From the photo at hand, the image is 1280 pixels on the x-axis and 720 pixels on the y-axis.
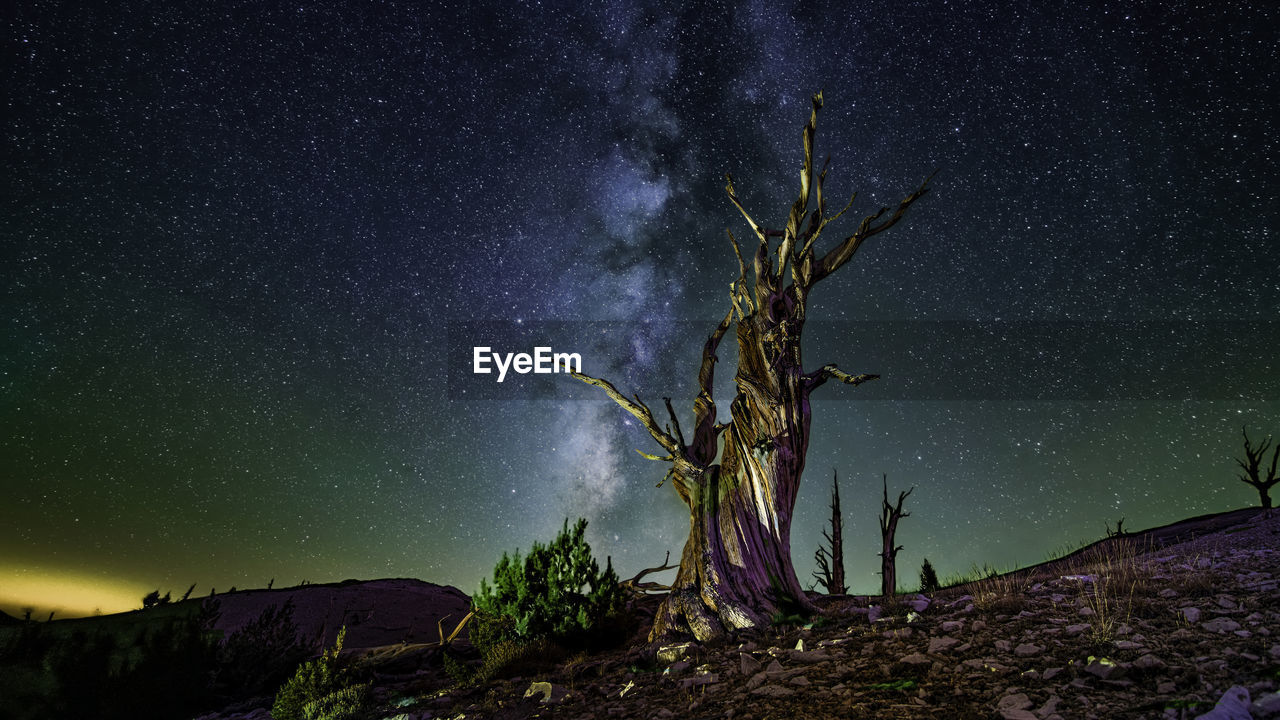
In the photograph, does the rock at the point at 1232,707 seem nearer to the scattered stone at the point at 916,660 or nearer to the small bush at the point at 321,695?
the scattered stone at the point at 916,660

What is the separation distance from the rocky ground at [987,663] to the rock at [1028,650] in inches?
0.5

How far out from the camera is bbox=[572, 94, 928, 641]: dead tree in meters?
8.12

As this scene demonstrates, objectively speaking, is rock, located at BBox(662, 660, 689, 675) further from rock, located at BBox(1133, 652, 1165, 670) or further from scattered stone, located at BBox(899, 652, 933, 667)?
rock, located at BBox(1133, 652, 1165, 670)

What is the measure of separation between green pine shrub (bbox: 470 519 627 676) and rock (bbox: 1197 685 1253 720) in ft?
24.2

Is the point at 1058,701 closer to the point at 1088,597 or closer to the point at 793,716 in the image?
the point at 793,716

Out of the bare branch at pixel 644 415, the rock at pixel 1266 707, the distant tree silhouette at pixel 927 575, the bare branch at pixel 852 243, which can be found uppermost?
the bare branch at pixel 852 243

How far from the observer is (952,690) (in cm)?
405

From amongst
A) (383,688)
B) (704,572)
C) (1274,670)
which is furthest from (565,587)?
(1274,670)

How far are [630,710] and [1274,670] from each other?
4.63 metres

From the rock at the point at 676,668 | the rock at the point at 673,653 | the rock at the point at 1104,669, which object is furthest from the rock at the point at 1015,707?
the rock at the point at 673,653

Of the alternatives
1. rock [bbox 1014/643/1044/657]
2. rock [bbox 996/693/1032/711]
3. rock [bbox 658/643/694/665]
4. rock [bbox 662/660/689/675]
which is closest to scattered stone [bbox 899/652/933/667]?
rock [bbox 1014/643/1044/657]

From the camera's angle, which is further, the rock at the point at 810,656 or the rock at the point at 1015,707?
the rock at the point at 810,656

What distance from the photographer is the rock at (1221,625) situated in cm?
418

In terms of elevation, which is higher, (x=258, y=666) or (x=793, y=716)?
(x=793, y=716)
